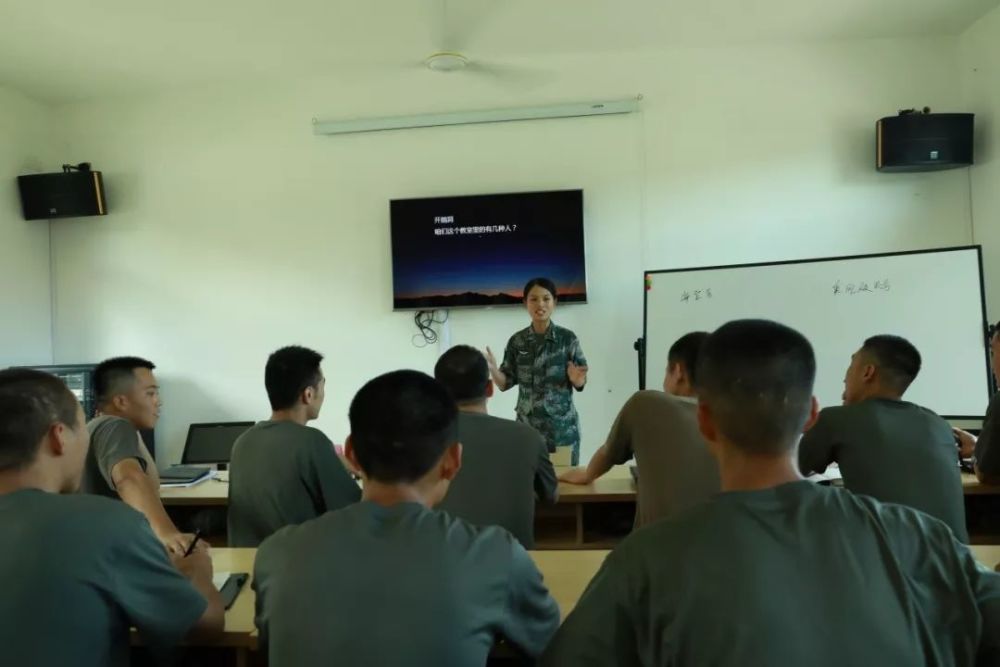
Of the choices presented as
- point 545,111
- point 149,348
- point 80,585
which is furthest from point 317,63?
point 80,585

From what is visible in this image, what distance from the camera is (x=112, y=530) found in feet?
4.09

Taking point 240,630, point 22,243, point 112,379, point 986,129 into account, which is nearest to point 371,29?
point 112,379

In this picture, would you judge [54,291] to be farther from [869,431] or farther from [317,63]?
[869,431]

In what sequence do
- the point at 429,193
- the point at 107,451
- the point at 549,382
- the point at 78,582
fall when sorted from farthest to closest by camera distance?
1. the point at 429,193
2. the point at 549,382
3. the point at 107,451
4. the point at 78,582

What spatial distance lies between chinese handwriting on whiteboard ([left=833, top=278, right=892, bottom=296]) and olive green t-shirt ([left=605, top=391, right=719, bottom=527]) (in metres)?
2.45

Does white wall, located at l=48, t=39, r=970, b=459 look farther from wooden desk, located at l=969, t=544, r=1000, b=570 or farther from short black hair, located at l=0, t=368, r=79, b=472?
short black hair, located at l=0, t=368, r=79, b=472

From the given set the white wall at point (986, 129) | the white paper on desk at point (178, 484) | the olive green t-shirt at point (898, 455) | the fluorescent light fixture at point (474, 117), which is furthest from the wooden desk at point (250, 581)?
the white wall at point (986, 129)

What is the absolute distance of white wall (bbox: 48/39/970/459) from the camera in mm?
4504

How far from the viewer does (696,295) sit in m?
4.38

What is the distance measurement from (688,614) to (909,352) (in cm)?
168

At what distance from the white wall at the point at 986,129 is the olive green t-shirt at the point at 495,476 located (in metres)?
3.68

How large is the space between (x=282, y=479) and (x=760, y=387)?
153cm

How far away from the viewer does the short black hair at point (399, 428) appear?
1252mm

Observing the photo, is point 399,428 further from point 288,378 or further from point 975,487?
point 975,487
